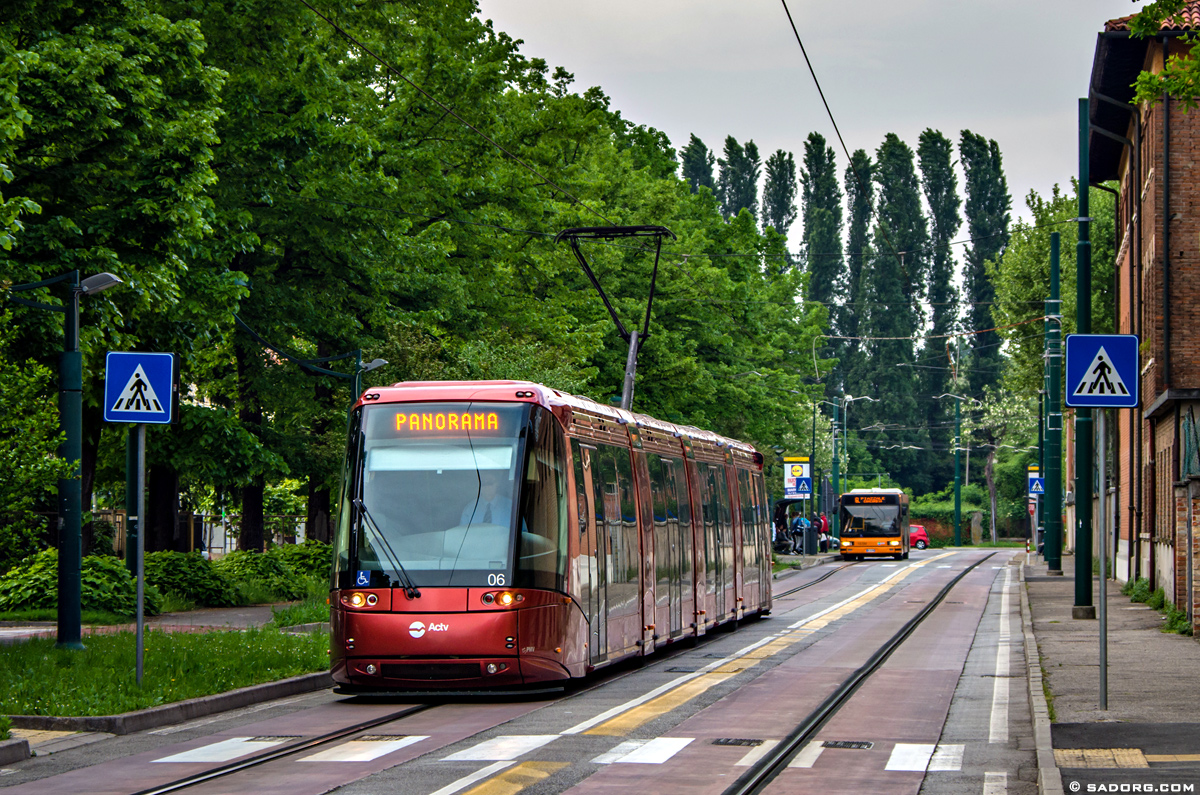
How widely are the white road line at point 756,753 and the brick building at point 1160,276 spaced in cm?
1361

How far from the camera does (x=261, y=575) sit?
30312 mm

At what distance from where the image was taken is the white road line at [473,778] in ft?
30.9

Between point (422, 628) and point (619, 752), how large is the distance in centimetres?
374

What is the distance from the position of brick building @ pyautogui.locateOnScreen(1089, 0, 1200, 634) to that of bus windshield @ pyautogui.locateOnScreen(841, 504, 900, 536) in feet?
93.4

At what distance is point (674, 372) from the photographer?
46.0m

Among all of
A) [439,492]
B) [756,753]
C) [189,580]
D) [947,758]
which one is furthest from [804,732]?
[189,580]

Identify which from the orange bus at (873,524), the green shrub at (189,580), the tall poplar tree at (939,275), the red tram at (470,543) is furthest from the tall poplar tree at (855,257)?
the red tram at (470,543)

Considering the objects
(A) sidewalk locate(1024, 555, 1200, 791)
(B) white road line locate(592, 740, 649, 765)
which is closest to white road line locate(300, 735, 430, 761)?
(B) white road line locate(592, 740, 649, 765)

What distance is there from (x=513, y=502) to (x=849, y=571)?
127ft

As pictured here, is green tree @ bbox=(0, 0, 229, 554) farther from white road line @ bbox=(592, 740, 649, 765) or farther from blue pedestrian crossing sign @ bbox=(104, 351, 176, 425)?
white road line @ bbox=(592, 740, 649, 765)

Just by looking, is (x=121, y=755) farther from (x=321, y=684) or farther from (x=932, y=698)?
(x=932, y=698)

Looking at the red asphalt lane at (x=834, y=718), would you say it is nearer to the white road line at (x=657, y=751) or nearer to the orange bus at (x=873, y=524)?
the white road line at (x=657, y=751)

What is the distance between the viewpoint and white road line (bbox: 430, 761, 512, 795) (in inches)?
370

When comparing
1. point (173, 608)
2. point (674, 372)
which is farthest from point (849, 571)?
point (173, 608)
